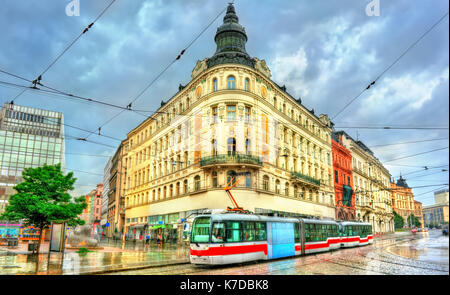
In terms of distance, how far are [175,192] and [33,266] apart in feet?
79.9

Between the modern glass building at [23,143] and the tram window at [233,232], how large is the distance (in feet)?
254

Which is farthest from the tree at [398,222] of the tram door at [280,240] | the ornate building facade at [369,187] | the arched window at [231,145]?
the tram door at [280,240]

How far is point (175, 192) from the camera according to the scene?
1588 inches

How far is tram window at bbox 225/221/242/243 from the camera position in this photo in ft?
56.7

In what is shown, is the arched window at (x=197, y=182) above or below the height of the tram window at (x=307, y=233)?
above

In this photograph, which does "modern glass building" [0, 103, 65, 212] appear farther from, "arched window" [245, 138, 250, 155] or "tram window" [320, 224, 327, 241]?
"tram window" [320, 224, 327, 241]

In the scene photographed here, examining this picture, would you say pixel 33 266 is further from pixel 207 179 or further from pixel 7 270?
pixel 207 179

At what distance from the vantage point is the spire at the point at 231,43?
35938mm

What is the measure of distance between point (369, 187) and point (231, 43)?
1885 inches

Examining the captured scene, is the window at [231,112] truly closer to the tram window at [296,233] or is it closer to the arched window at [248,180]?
the arched window at [248,180]

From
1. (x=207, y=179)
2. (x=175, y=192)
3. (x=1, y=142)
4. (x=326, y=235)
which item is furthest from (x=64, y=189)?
(x=1, y=142)

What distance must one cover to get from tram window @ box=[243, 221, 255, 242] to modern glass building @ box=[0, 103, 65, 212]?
77.1 meters

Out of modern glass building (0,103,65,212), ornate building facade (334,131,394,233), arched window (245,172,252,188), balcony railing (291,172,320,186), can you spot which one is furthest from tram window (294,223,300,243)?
modern glass building (0,103,65,212)
